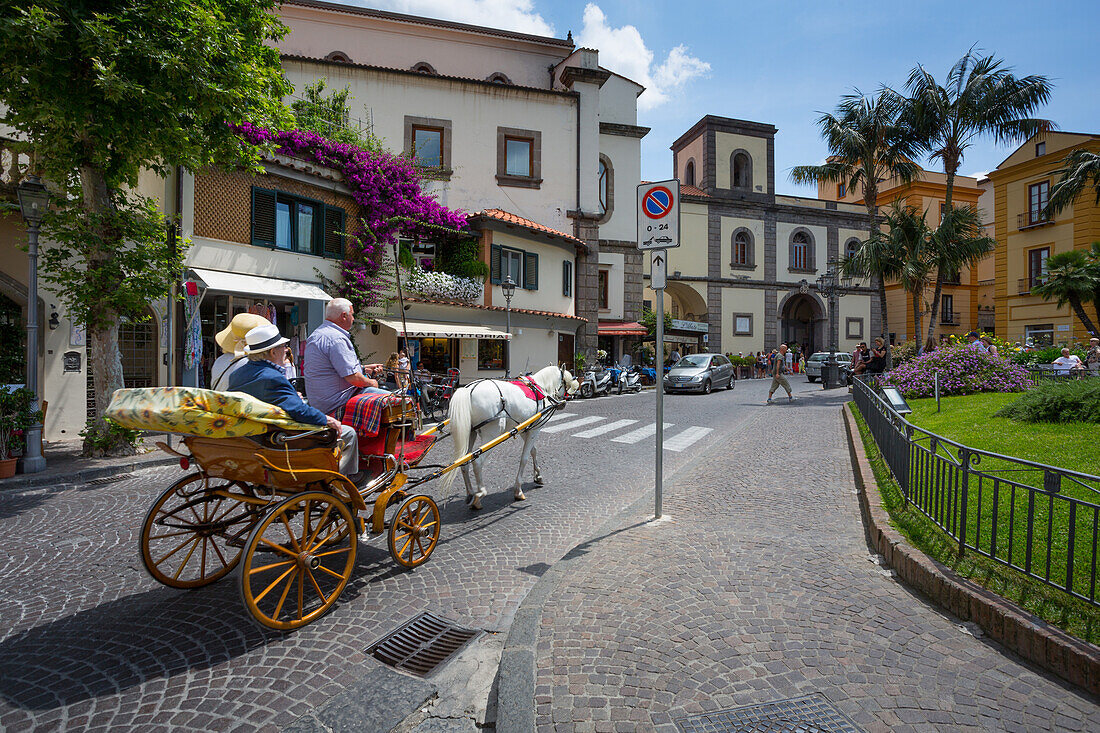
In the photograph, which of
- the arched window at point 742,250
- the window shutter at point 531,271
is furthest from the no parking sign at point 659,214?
the arched window at point 742,250

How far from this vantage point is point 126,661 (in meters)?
3.30

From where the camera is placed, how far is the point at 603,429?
13125 mm

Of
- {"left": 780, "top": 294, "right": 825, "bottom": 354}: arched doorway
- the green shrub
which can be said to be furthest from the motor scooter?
{"left": 780, "top": 294, "right": 825, "bottom": 354}: arched doorway

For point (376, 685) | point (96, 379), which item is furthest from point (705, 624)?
point (96, 379)

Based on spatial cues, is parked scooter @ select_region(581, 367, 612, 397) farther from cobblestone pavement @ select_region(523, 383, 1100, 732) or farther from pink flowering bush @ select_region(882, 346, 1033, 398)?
cobblestone pavement @ select_region(523, 383, 1100, 732)

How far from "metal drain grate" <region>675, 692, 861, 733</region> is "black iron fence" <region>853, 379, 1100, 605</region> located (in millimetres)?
1783

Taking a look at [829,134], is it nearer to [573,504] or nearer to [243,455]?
[573,504]

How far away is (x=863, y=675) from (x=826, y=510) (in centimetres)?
341

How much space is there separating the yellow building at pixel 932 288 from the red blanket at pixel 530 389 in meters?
43.7

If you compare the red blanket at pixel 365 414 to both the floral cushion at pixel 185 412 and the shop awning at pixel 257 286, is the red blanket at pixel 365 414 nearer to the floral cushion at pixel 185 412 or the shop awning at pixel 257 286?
the floral cushion at pixel 185 412

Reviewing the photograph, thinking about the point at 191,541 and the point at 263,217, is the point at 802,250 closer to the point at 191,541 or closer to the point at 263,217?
the point at 263,217

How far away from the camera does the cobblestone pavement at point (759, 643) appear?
2.76m

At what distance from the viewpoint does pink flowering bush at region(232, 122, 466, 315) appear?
17031mm

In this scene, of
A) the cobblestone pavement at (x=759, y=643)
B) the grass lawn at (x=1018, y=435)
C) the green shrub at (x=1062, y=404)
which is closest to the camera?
the cobblestone pavement at (x=759, y=643)
